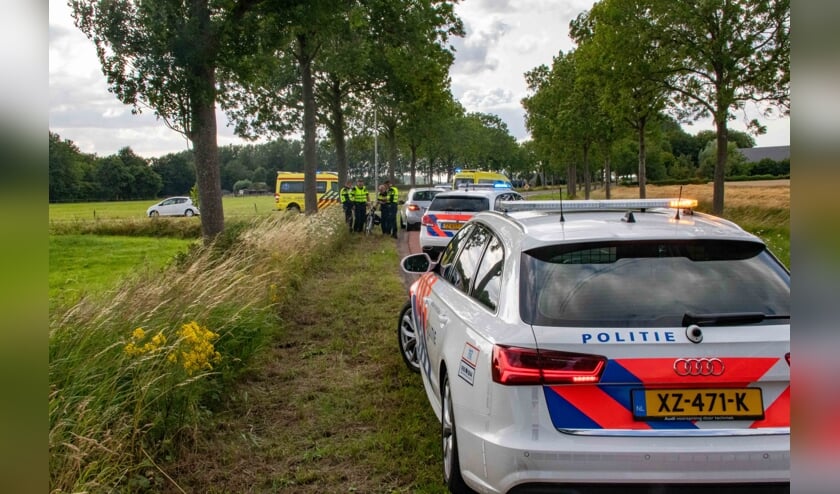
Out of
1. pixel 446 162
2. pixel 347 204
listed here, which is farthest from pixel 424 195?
pixel 446 162

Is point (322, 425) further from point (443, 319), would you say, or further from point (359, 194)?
point (359, 194)

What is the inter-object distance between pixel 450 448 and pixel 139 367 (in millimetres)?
2064

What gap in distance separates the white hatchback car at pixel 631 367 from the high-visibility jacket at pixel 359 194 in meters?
18.2

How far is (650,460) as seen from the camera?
2771mm

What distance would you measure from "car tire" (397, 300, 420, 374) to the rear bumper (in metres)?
3.41

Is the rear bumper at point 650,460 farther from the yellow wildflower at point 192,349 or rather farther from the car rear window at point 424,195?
the car rear window at point 424,195

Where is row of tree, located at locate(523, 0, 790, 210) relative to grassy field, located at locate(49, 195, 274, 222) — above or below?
above

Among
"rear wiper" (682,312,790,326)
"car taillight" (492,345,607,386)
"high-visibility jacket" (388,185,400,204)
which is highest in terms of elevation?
"high-visibility jacket" (388,185,400,204)

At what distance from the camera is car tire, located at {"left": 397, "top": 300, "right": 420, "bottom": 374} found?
628cm

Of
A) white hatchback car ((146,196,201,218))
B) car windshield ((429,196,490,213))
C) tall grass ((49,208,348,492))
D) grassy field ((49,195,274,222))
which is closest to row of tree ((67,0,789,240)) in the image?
tall grass ((49,208,348,492))

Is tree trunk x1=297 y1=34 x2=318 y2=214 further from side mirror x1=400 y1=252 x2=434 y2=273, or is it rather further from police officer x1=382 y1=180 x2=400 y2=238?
side mirror x1=400 y1=252 x2=434 y2=273

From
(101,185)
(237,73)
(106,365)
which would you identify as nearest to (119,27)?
(237,73)
